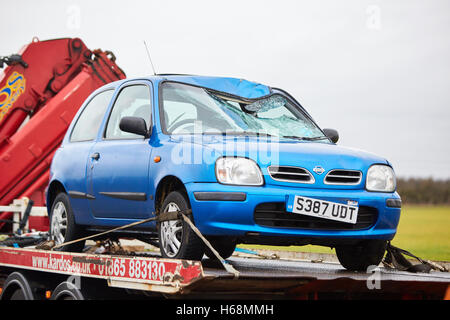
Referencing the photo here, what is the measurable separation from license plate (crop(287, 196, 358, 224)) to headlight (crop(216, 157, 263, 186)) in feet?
0.95

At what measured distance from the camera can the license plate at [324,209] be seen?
15.9 ft

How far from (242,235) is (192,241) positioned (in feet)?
1.16

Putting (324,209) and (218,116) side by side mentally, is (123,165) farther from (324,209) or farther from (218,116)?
(324,209)

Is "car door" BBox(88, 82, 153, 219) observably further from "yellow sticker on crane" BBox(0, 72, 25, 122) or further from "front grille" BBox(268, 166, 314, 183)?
"yellow sticker on crane" BBox(0, 72, 25, 122)

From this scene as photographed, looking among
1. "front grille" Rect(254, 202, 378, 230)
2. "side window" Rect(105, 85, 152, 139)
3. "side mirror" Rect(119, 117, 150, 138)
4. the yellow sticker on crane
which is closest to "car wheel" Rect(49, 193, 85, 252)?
"side window" Rect(105, 85, 152, 139)

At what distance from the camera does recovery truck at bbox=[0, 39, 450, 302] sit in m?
4.23

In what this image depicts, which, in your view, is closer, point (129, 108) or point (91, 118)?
point (129, 108)

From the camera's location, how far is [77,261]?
5359 millimetres

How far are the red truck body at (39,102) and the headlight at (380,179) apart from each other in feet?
24.1

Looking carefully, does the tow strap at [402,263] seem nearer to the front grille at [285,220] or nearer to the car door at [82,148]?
the front grille at [285,220]

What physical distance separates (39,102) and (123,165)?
6.63 metres

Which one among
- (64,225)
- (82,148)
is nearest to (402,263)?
(82,148)

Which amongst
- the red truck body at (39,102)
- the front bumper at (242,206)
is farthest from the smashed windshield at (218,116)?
the red truck body at (39,102)
